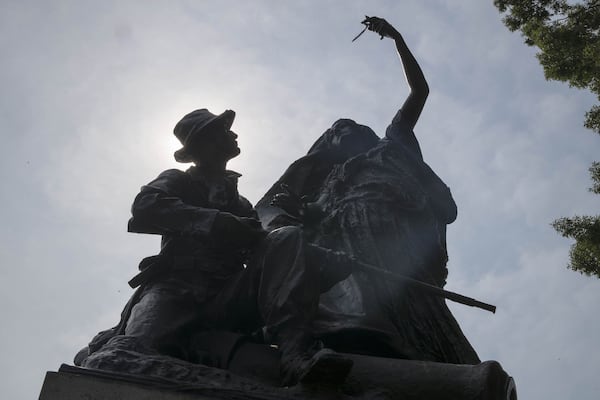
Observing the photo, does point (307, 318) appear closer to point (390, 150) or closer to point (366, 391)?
point (366, 391)

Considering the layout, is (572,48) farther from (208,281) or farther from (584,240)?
(208,281)

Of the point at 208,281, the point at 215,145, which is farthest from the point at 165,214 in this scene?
the point at 215,145

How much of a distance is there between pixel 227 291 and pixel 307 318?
0.60 metres

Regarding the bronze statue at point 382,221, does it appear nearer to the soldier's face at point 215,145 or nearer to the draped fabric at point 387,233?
the draped fabric at point 387,233

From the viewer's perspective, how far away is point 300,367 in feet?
11.0

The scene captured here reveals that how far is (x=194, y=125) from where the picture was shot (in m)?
4.74

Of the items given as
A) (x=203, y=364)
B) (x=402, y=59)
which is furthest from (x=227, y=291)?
(x=402, y=59)

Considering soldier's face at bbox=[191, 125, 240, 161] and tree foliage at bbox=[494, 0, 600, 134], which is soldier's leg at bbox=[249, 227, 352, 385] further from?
tree foliage at bbox=[494, 0, 600, 134]

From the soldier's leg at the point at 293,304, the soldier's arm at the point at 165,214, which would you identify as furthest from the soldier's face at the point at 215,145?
the soldier's leg at the point at 293,304

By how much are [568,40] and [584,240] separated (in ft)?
9.43

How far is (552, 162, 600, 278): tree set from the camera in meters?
9.18

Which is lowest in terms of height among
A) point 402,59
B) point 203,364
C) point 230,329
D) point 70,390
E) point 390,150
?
point 70,390

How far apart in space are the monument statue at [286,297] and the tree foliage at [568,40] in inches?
211

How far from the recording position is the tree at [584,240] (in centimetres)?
918
